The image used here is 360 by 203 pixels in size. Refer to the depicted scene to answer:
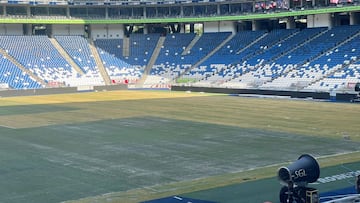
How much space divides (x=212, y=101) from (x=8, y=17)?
1761 inches

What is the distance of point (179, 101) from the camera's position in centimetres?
5559

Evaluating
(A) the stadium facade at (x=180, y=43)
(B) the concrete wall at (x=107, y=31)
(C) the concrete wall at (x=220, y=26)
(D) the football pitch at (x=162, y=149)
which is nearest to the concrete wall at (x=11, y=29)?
(A) the stadium facade at (x=180, y=43)

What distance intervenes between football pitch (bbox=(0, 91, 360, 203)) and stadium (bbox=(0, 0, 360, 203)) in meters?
0.08

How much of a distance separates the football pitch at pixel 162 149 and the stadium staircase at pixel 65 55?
35.9 m

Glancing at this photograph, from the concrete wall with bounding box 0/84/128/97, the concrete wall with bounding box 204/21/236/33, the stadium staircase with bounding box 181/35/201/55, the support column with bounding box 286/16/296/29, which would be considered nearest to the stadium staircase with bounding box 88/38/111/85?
the concrete wall with bounding box 0/84/128/97

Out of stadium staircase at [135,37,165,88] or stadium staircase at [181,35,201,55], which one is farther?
stadium staircase at [181,35,201,55]

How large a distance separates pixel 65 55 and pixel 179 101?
3594cm

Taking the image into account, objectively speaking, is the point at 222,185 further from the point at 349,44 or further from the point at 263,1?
the point at 263,1

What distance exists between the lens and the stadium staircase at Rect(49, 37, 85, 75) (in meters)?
82.5

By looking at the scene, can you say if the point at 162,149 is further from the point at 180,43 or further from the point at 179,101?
the point at 180,43

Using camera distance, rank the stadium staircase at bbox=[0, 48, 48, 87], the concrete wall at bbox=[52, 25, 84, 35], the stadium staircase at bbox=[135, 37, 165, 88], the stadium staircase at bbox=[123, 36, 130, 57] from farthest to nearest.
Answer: the concrete wall at bbox=[52, 25, 84, 35] → the stadium staircase at bbox=[123, 36, 130, 57] → the stadium staircase at bbox=[135, 37, 165, 88] → the stadium staircase at bbox=[0, 48, 48, 87]

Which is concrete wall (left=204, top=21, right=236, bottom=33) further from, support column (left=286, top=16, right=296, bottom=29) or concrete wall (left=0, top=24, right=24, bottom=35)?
concrete wall (left=0, top=24, right=24, bottom=35)

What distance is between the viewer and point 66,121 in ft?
127

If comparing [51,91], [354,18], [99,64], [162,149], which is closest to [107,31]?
[99,64]
